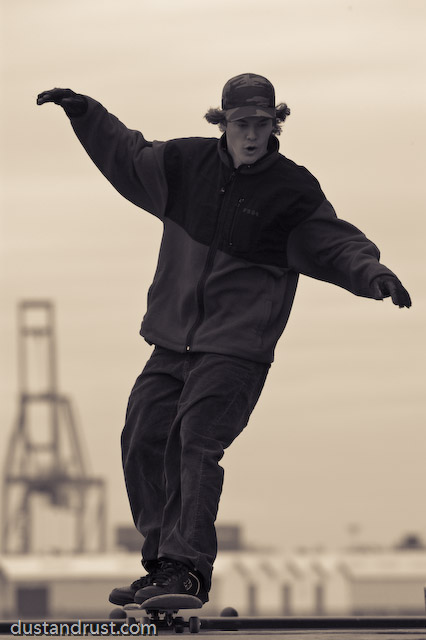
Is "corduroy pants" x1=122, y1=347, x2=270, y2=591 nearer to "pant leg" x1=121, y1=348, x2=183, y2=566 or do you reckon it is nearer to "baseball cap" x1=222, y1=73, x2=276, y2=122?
"pant leg" x1=121, y1=348, x2=183, y2=566

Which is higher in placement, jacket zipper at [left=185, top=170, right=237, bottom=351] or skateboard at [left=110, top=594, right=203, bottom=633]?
jacket zipper at [left=185, top=170, right=237, bottom=351]

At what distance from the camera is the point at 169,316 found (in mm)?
5746

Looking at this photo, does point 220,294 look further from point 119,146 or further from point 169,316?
point 119,146

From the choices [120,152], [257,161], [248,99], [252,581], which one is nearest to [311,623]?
[257,161]

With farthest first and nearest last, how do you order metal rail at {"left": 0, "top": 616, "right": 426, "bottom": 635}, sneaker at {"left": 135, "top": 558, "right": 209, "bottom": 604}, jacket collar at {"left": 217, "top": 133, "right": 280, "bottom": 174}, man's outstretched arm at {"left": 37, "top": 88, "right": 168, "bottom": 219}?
metal rail at {"left": 0, "top": 616, "right": 426, "bottom": 635}
man's outstretched arm at {"left": 37, "top": 88, "right": 168, "bottom": 219}
jacket collar at {"left": 217, "top": 133, "right": 280, "bottom": 174}
sneaker at {"left": 135, "top": 558, "right": 209, "bottom": 604}

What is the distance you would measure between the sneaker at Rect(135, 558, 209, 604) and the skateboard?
0.17 feet

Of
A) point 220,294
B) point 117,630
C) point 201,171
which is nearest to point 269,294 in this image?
point 220,294

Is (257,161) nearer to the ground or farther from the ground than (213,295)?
farther from the ground

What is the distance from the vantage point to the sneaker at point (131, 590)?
18.3 feet

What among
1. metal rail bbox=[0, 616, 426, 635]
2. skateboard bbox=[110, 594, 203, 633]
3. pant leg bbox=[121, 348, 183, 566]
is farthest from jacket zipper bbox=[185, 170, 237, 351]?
metal rail bbox=[0, 616, 426, 635]

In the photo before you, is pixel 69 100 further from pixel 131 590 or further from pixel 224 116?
pixel 131 590

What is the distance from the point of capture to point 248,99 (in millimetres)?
5691

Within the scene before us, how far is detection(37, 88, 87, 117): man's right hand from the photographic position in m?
5.79

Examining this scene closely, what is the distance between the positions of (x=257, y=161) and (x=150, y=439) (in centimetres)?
105
